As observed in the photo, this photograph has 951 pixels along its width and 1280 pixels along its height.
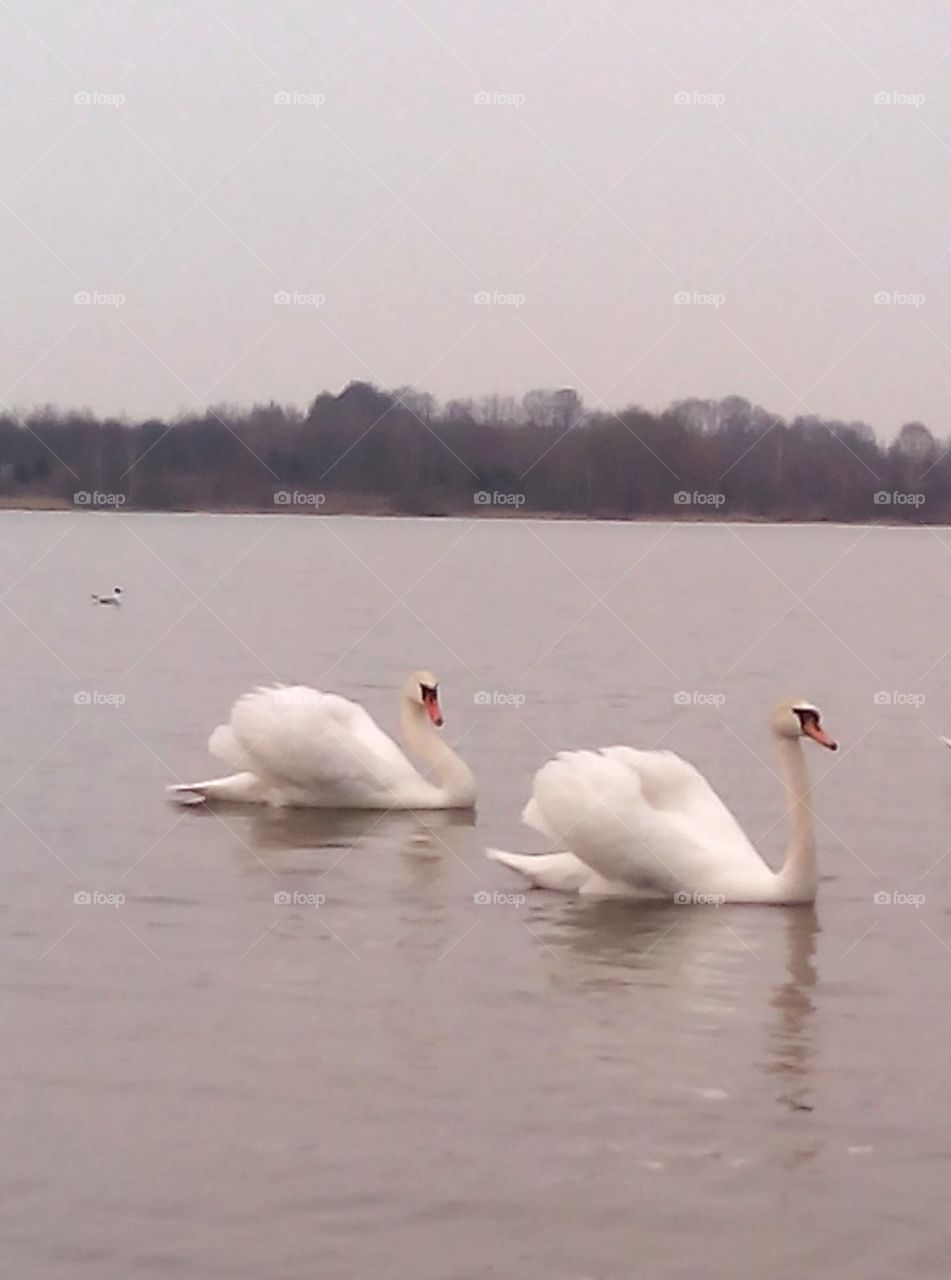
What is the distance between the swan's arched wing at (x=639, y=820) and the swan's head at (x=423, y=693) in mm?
3299

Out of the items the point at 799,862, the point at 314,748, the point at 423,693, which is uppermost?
the point at 423,693

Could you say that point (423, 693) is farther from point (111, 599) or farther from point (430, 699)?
point (111, 599)

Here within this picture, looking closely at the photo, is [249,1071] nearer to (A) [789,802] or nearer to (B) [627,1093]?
(B) [627,1093]

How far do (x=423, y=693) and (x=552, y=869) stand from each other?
3.42 metres

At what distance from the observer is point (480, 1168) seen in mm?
7859

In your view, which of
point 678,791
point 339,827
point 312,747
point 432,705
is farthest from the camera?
point 432,705

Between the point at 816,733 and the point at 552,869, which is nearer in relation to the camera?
the point at 552,869

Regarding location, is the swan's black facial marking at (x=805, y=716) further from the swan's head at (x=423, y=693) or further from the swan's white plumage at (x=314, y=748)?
the swan's head at (x=423, y=693)

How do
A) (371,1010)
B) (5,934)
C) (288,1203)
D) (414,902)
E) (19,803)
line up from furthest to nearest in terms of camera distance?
(19,803)
(414,902)
(5,934)
(371,1010)
(288,1203)

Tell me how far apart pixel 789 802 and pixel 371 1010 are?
3.51 m

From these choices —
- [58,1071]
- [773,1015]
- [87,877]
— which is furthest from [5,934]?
[773,1015]

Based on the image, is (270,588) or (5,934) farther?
(270,588)

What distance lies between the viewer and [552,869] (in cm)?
1282

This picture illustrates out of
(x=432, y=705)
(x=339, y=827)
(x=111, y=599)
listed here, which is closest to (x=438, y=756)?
(x=432, y=705)
